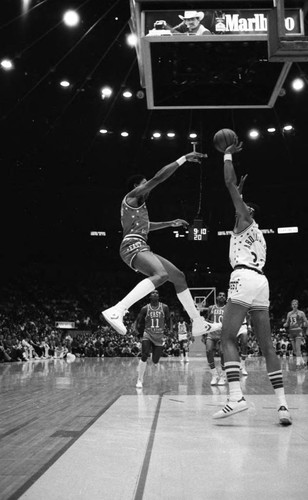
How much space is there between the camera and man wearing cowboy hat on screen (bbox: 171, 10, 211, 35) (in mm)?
5539

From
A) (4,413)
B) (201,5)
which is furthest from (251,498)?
(201,5)

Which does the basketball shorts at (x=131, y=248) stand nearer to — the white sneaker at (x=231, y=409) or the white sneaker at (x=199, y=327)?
the white sneaker at (x=199, y=327)

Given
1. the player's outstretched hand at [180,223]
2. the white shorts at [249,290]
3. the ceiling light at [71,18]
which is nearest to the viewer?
the white shorts at [249,290]

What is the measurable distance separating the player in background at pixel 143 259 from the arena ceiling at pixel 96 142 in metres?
8.44

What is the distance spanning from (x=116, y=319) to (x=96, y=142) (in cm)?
1841

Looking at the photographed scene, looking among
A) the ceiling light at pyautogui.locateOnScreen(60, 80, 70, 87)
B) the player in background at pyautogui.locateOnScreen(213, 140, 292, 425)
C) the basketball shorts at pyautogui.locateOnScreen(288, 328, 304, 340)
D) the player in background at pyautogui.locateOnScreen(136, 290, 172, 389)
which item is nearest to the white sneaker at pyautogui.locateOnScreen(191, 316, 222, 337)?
the player in background at pyautogui.locateOnScreen(213, 140, 292, 425)

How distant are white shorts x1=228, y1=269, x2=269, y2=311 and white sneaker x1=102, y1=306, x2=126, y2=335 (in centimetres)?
101

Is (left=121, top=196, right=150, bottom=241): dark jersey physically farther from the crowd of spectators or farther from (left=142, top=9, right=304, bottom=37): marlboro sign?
the crowd of spectators

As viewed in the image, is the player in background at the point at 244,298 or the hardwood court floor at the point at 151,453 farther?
the player in background at the point at 244,298

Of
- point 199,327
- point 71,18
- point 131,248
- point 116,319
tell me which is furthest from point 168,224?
point 71,18

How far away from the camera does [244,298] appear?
4.46 meters

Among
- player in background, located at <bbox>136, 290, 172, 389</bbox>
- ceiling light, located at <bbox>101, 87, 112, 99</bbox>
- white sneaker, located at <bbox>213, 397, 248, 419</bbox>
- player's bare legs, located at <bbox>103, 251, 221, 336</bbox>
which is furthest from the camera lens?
ceiling light, located at <bbox>101, 87, 112, 99</bbox>

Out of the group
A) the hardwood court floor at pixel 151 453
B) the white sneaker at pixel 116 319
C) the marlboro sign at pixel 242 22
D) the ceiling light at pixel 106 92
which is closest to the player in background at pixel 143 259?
the white sneaker at pixel 116 319

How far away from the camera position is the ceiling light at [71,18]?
40.8ft
